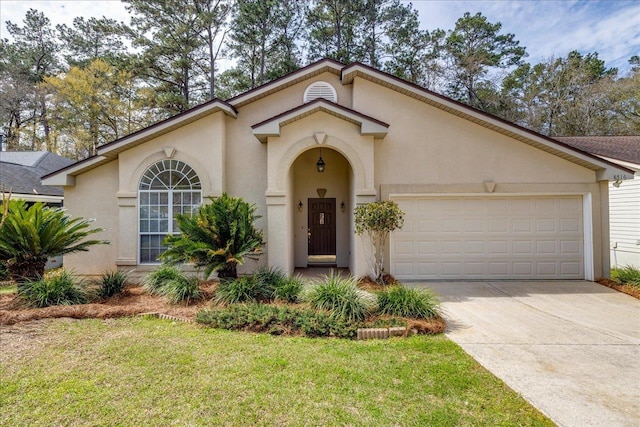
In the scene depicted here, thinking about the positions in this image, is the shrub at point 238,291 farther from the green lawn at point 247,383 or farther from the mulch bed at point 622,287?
the mulch bed at point 622,287

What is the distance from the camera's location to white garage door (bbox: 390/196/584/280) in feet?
31.1

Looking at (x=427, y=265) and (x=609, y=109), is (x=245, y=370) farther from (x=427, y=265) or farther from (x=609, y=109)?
(x=609, y=109)

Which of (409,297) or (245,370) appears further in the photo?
(409,297)

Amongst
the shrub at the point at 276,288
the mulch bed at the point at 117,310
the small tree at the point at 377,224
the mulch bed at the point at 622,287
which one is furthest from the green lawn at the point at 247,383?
the mulch bed at the point at 622,287

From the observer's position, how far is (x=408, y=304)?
613cm

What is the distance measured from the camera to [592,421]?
319 cm

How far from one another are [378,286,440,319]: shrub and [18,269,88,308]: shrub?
6.67 m

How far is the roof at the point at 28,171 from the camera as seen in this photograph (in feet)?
43.9

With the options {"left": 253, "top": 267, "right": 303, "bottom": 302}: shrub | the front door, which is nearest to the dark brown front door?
the front door

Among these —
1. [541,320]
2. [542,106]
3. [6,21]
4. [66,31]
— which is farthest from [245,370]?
[6,21]

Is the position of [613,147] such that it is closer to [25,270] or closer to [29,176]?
[25,270]

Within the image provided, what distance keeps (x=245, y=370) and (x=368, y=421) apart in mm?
1765

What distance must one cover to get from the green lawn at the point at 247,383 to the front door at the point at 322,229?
695 centimetres

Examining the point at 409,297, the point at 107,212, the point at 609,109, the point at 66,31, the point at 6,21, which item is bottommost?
the point at 409,297
